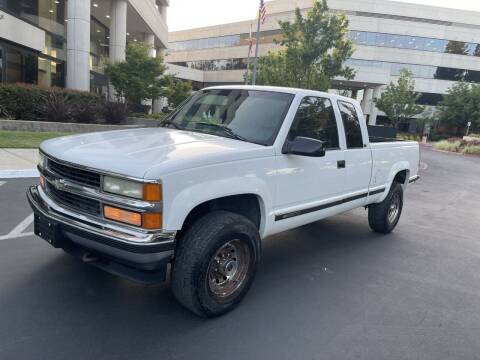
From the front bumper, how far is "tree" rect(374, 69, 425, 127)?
4732 cm

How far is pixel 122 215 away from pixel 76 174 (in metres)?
0.58

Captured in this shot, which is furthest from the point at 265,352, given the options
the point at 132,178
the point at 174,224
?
the point at 132,178

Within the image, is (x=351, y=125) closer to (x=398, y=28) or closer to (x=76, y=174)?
(x=76, y=174)

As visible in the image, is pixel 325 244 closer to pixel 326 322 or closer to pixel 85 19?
pixel 326 322

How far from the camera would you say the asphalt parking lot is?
3004 mm

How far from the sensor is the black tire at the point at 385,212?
610 cm

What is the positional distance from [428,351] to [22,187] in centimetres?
683

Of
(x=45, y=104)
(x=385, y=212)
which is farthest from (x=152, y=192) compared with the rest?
(x=45, y=104)

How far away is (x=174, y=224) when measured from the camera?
9.57 feet

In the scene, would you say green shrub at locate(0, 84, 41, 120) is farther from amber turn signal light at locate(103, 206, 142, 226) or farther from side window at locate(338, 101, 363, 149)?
amber turn signal light at locate(103, 206, 142, 226)

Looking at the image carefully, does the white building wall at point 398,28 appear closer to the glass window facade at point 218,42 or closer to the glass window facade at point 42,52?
the glass window facade at point 218,42

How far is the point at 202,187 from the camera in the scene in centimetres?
307

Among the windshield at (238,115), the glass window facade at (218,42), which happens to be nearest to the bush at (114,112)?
the windshield at (238,115)

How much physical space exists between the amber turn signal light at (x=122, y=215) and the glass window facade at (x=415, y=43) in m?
52.7
